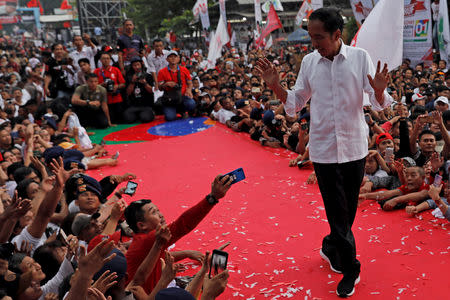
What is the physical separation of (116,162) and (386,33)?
15.0 feet

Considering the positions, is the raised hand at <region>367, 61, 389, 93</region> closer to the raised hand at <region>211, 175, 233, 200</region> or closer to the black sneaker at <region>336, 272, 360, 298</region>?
the raised hand at <region>211, 175, 233, 200</region>

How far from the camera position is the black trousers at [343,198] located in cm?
310

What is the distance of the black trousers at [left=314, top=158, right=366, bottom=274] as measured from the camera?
3.10 m

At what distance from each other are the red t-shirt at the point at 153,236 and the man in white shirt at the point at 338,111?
905 mm

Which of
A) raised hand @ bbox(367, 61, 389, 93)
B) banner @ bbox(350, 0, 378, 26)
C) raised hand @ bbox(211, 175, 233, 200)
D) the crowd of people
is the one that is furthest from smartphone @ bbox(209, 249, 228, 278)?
banner @ bbox(350, 0, 378, 26)

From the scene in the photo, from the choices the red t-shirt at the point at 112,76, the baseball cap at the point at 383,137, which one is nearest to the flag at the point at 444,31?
the baseball cap at the point at 383,137

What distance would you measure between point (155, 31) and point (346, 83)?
3109 centimetres

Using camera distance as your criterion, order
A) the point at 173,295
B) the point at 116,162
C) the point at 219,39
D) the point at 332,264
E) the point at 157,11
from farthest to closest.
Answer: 1. the point at 157,11
2. the point at 219,39
3. the point at 116,162
4. the point at 332,264
5. the point at 173,295

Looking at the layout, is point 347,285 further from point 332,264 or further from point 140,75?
point 140,75

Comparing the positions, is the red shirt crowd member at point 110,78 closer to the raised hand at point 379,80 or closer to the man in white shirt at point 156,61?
the man in white shirt at point 156,61

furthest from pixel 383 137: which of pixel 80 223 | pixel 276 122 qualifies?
pixel 80 223

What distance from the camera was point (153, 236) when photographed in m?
3.05

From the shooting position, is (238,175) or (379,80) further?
(379,80)

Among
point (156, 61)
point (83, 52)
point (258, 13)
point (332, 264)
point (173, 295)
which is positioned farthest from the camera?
point (258, 13)
